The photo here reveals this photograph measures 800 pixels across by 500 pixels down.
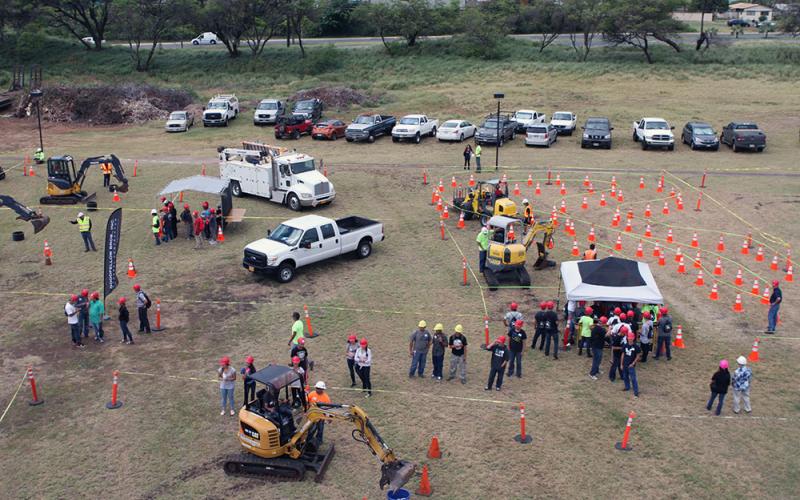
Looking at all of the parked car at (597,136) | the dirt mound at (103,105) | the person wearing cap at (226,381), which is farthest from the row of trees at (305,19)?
the person wearing cap at (226,381)

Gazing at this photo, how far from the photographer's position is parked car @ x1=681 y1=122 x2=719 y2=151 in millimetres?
39906

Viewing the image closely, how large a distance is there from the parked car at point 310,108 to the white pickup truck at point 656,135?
1993cm

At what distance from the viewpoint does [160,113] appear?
52.7 meters

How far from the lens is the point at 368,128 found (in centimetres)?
4416

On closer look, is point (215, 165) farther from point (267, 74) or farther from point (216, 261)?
point (267, 74)

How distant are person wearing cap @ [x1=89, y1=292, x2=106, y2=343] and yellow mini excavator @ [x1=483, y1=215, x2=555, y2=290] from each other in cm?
1065

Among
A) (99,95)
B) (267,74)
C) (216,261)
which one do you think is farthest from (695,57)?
(216,261)

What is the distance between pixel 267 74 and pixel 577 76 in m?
26.4

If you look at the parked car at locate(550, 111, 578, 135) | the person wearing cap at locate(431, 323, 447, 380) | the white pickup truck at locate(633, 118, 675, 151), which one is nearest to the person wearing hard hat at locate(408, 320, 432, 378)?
the person wearing cap at locate(431, 323, 447, 380)

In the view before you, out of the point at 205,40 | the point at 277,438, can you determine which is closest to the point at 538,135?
the point at 277,438

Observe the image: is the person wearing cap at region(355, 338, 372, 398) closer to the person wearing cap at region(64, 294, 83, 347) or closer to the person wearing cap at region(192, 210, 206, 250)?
the person wearing cap at region(64, 294, 83, 347)

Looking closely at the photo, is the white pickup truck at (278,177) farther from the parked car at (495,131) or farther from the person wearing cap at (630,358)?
the person wearing cap at (630,358)

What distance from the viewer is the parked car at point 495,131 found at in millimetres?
41438

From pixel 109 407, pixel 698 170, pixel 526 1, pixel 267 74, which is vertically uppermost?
pixel 526 1
